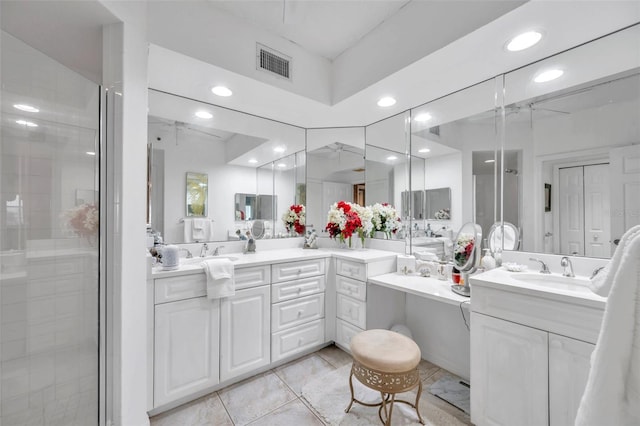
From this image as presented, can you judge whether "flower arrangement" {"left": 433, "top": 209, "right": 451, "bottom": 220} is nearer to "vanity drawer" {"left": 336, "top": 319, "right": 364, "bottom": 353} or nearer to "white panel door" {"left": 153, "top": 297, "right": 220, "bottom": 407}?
"vanity drawer" {"left": 336, "top": 319, "right": 364, "bottom": 353}

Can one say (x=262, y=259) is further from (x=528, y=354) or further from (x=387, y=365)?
(x=528, y=354)

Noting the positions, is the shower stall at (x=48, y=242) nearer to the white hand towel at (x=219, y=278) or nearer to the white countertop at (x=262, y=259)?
the white countertop at (x=262, y=259)

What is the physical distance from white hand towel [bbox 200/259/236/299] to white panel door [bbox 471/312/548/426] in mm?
1526

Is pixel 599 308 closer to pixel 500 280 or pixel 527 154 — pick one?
pixel 500 280

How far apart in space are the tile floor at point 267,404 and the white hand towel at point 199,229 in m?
1.18

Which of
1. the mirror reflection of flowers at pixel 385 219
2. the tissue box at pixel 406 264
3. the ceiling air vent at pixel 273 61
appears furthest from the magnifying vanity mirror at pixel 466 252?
the ceiling air vent at pixel 273 61

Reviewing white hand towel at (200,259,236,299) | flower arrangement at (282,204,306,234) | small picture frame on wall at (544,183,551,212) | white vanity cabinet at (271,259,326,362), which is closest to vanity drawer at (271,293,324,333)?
white vanity cabinet at (271,259,326,362)

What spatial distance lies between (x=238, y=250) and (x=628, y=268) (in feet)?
7.85

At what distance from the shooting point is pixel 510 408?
1328mm

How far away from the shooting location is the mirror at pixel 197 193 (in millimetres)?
2215

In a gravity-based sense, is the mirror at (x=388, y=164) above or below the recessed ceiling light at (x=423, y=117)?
below

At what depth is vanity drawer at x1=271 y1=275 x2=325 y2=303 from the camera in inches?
81.8

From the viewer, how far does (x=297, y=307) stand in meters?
2.19

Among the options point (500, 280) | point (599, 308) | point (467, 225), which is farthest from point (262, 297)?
point (599, 308)
